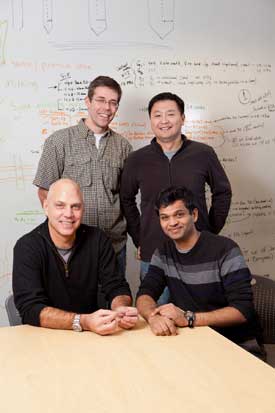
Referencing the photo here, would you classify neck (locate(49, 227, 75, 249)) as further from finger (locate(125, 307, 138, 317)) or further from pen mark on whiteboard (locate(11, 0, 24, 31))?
pen mark on whiteboard (locate(11, 0, 24, 31))

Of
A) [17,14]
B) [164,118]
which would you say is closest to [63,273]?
[164,118]

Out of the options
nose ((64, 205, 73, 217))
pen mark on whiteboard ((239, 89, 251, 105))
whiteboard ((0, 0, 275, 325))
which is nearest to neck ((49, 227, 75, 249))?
nose ((64, 205, 73, 217))

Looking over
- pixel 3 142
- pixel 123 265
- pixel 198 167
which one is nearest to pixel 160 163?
pixel 198 167

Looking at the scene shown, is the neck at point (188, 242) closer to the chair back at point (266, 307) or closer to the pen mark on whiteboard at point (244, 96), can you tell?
the chair back at point (266, 307)

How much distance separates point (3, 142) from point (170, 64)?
1.35m

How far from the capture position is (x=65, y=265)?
2115 millimetres

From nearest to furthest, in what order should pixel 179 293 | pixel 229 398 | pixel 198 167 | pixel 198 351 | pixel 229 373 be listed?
pixel 229 398, pixel 229 373, pixel 198 351, pixel 179 293, pixel 198 167

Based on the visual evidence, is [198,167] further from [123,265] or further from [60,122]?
[60,122]

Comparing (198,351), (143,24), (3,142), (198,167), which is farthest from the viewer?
(143,24)

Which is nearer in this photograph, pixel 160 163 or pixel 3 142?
pixel 160 163

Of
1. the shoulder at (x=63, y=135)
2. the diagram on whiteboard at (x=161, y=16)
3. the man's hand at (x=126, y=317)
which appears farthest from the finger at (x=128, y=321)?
the diagram on whiteboard at (x=161, y=16)

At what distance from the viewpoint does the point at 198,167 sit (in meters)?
2.66

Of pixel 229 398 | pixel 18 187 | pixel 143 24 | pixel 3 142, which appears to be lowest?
pixel 229 398

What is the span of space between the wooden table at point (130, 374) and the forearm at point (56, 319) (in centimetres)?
4
